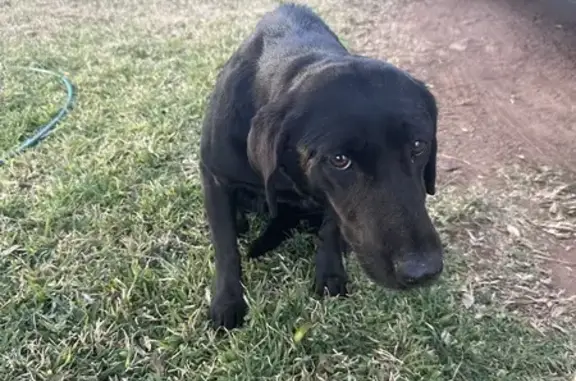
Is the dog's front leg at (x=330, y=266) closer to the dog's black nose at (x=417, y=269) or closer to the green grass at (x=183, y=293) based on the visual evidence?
the green grass at (x=183, y=293)

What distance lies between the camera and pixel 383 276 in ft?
6.59

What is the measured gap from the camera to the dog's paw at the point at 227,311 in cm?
249

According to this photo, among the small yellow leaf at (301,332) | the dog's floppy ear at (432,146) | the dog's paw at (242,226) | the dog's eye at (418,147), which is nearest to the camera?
the dog's eye at (418,147)

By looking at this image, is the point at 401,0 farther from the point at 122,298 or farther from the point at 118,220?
the point at 122,298

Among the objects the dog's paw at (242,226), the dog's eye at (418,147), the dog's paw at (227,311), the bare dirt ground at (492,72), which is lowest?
the bare dirt ground at (492,72)

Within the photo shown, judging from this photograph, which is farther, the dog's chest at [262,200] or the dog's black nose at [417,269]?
the dog's chest at [262,200]

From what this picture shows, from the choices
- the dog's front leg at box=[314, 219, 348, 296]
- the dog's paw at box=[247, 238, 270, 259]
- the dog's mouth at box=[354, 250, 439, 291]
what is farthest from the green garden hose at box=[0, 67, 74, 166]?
the dog's mouth at box=[354, 250, 439, 291]

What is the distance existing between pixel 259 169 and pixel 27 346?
1.03 m

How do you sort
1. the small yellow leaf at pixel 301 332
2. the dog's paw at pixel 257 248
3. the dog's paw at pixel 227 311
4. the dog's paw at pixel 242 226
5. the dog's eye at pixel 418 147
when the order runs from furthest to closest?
1. the dog's paw at pixel 242 226
2. the dog's paw at pixel 257 248
3. the dog's paw at pixel 227 311
4. the small yellow leaf at pixel 301 332
5. the dog's eye at pixel 418 147

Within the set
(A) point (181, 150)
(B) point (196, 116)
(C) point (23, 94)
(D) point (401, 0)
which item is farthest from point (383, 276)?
(D) point (401, 0)

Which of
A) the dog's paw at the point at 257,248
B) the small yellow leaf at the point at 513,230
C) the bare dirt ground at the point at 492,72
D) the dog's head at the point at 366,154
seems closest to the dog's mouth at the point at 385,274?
the dog's head at the point at 366,154

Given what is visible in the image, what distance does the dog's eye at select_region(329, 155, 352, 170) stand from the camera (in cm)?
199

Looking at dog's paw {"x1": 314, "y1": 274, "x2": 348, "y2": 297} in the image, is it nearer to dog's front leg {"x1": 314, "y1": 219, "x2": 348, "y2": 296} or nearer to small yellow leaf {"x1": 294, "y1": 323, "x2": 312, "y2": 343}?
dog's front leg {"x1": 314, "y1": 219, "x2": 348, "y2": 296}

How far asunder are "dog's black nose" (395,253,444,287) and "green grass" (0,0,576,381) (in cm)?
45
